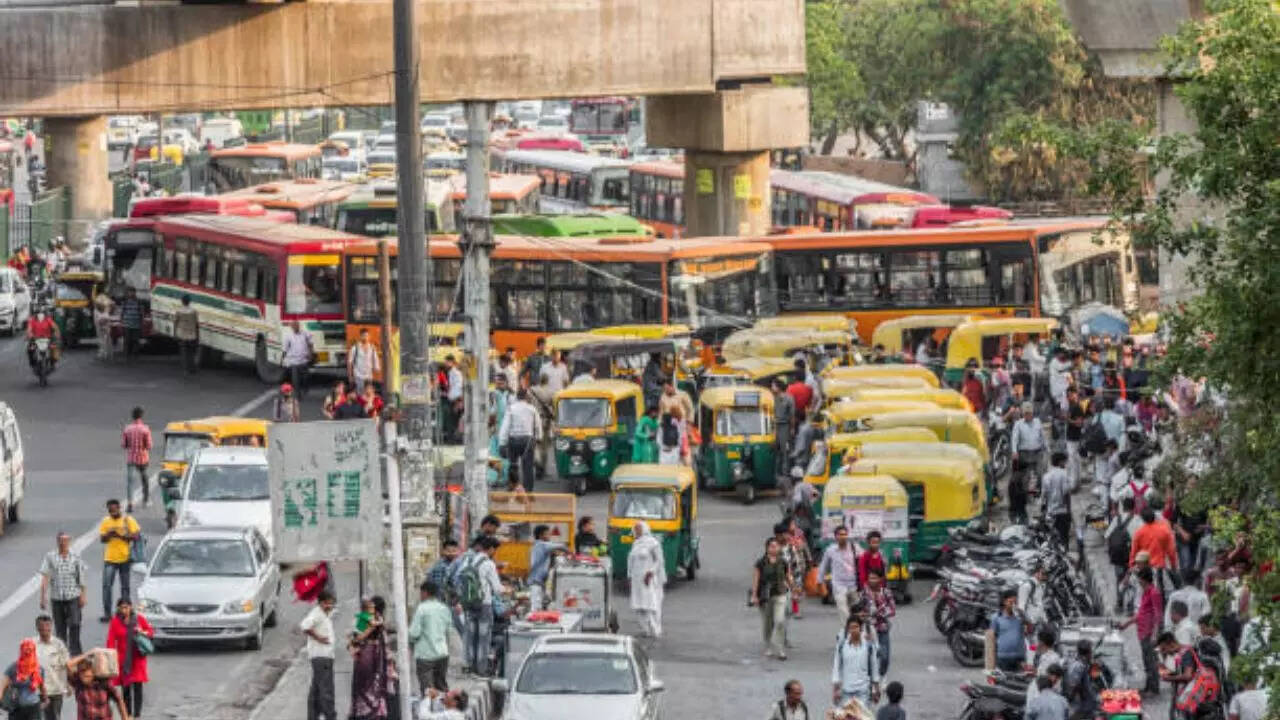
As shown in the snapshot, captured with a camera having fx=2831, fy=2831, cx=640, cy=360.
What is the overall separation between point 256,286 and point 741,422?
52.1 feet

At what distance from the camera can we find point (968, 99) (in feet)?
253

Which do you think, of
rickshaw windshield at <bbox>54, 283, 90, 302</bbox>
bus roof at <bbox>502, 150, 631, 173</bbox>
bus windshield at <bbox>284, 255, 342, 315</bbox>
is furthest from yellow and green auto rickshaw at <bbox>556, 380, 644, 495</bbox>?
bus roof at <bbox>502, 150, 631, 173</bbox>

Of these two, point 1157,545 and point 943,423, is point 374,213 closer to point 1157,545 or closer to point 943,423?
point 943,423

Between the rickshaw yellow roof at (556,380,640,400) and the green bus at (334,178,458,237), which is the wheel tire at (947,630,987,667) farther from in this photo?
the green bus at (334,178,458,237)

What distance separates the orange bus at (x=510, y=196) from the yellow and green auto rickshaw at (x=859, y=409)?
2342cm

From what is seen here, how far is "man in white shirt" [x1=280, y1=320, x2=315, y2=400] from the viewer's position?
47.0 meters

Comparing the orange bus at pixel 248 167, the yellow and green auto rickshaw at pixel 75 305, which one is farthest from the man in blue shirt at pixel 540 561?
the orange bus at pixel 248 167

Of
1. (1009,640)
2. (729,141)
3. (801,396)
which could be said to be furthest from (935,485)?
(729,141)

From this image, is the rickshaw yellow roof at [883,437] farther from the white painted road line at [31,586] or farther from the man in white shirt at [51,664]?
the man in white shirt at [51,664]

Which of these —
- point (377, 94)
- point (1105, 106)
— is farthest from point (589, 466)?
point (1105, 106)

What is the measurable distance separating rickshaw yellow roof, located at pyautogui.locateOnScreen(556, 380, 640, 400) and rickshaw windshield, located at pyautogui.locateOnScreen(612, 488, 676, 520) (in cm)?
639

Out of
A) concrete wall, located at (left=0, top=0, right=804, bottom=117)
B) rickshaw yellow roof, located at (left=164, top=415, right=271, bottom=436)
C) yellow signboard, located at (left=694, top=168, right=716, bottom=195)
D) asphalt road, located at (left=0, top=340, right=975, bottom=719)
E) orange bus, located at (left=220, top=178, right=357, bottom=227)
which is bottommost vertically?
asphalt road, located at (left=0, top=340, right=975, bottom=719)

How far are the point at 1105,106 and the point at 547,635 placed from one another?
51.8 metres

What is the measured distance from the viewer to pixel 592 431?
38.8 metres
